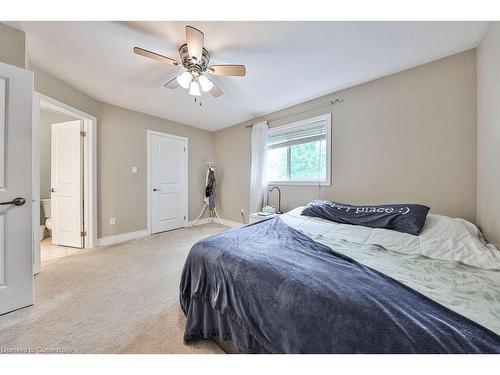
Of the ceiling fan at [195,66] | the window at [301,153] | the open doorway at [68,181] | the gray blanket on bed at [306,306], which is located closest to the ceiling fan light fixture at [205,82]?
the ceiling fan at [195,66]

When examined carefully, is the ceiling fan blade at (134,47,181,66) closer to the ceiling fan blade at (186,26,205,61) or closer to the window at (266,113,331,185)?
the ceiling fan blade at (186,26,205,61)

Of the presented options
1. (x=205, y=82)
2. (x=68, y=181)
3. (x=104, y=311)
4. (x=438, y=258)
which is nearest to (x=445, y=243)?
(x=438, y=258)

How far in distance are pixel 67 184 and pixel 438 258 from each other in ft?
14.7

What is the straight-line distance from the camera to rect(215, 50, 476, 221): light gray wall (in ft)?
5.98

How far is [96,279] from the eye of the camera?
2.03m

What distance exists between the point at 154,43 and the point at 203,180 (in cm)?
315

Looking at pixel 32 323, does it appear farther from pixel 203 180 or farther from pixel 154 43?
pixel 203 180

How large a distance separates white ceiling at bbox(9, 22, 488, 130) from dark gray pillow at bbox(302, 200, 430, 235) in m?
1.51

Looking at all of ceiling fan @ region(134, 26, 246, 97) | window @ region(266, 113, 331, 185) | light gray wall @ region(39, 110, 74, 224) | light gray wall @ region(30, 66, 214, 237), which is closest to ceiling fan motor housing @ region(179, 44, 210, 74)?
ceiling fan @ region(134, 26, 246, 97)

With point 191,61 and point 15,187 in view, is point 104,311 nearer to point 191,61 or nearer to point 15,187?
point 15,187

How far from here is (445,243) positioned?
137 centimetres

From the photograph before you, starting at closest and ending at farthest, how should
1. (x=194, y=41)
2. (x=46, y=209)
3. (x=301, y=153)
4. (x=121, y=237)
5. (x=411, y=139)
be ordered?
(x=194, y=41) < (x=411, y=139) < (x=301, y=153) < (x=121, y=237) < (x=46, y=209)

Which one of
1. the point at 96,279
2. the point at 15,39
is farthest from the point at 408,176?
the point at 15,39
